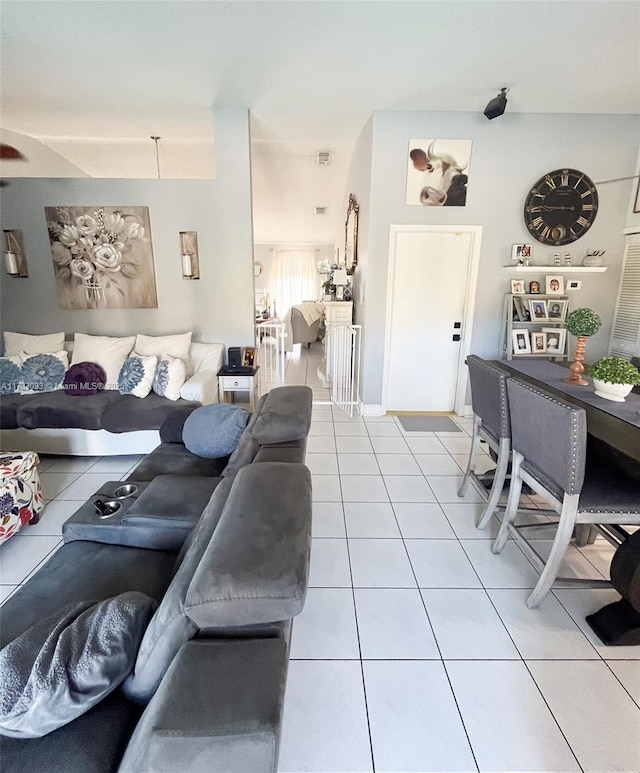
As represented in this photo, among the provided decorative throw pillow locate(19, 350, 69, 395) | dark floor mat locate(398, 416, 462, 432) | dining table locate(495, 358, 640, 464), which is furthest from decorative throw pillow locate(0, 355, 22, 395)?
dining table locate(495, 358, 640, 464)

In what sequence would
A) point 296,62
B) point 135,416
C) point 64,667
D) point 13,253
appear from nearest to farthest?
1. point 64,667
2. point 296,62
3. point 135,416
4. point 13,253

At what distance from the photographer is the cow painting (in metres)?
3.57

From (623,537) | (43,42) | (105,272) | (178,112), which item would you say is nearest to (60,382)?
(105,272)

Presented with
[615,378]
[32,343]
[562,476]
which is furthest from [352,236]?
[562,476]

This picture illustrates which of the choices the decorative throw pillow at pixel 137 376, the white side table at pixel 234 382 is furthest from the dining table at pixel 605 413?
the decorative throw pillow at pixel 137 376

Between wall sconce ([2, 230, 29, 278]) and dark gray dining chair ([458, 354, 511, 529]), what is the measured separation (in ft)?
14.0

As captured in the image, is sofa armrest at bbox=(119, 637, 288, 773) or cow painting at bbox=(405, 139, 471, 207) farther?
cow painting at bbox=(405, 139, 471, 207)

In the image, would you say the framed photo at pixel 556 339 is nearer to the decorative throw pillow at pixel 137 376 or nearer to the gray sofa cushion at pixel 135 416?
the gray sofa cushion at pixel 135 416

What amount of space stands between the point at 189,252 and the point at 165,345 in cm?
98

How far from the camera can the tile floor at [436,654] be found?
4.14 feet

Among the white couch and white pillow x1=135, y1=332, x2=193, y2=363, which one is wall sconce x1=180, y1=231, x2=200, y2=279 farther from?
the white couch

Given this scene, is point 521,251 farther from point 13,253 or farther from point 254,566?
point 13,253

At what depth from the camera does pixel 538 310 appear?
3.77m

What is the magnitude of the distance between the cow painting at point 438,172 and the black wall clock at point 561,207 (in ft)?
2.27
